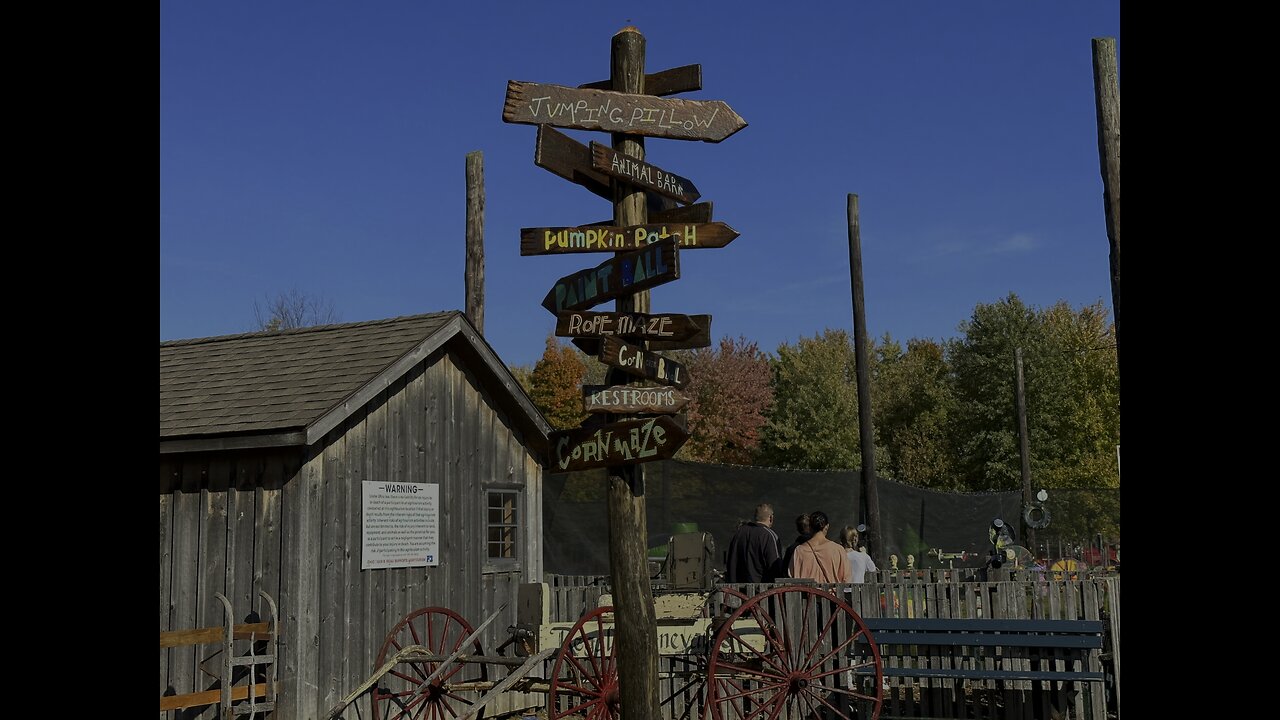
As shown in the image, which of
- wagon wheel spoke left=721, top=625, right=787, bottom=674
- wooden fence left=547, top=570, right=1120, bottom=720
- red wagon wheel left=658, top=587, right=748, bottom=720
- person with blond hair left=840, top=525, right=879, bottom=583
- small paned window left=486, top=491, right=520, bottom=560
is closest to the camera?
wagon wheel spoke left=721, top=625, right=787, bottom=674

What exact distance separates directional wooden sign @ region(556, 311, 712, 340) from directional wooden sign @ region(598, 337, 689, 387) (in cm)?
10

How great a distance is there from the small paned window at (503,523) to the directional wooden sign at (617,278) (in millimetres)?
7496

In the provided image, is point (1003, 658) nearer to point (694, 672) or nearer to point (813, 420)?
point (694, 672)

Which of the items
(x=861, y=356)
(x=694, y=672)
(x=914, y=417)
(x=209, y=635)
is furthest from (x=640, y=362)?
(x=914, y=417)

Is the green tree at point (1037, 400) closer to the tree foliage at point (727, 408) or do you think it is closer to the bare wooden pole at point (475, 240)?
the tree foliage at point (727, 408)

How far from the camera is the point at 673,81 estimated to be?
24.5 ft

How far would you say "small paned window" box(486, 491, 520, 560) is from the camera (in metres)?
14.7

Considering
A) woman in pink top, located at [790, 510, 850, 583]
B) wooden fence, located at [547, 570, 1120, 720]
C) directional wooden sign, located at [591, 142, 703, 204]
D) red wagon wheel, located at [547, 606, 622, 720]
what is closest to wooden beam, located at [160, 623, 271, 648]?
red wagon wheel, located at [547, 606, 622, 720]

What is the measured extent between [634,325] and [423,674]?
5984mm

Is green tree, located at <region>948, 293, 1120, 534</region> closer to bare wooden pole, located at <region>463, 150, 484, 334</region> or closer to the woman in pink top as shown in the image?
bare wooden pole, located at <region>463, 150, 484, 334</region>

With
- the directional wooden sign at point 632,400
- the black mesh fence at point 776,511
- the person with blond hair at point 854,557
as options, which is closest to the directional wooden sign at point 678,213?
the directional wooden sign at point 632,400

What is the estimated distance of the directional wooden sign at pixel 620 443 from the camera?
6910 millimetres
